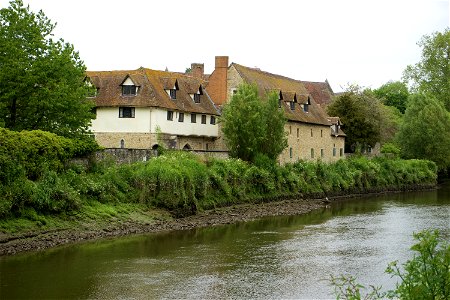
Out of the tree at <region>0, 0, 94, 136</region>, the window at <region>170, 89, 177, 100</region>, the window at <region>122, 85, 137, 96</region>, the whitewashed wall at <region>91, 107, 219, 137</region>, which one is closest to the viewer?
the tree at <region>0, 0, 94, 136</region>

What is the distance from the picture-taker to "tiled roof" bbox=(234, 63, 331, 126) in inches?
2614

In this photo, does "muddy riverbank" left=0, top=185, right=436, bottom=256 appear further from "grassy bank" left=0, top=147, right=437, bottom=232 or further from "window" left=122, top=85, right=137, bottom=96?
"window" left=122, top=85, right=137, bottom=96

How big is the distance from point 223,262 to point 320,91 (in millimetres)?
74052

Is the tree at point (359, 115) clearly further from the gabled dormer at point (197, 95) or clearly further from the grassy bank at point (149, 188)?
the gabled dormer at point (197, 95)

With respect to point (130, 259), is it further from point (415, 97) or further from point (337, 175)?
point (415, 97)

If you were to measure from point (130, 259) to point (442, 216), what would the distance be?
82.3ft

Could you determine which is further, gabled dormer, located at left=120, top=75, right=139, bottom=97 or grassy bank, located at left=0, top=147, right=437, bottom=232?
gabled dormer, located at left=120, top=75, right=139, bottom=97

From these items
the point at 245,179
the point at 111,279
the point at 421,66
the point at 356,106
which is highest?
the point at 421,66

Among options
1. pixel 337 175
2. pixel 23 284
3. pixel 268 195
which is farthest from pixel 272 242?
pixel 337 175

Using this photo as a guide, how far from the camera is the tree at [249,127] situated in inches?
2141

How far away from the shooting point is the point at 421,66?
288 feet

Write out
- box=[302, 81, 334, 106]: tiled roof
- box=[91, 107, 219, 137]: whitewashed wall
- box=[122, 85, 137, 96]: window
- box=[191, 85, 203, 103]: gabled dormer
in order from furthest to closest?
box=[302, 81, 334, 106]: tiled roof → box=[191, 85, 203, 103]: gabled dormer → box=[122, 85, 137, 96]: window → box=[91, 107, 219, 137]: whitewashed wall

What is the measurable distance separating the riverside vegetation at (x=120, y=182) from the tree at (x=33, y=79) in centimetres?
245

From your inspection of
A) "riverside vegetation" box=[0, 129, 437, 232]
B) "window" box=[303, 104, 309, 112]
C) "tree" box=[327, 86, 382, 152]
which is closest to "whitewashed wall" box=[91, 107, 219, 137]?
"riverside vegetation" box=[0, 129, 437, 232]
